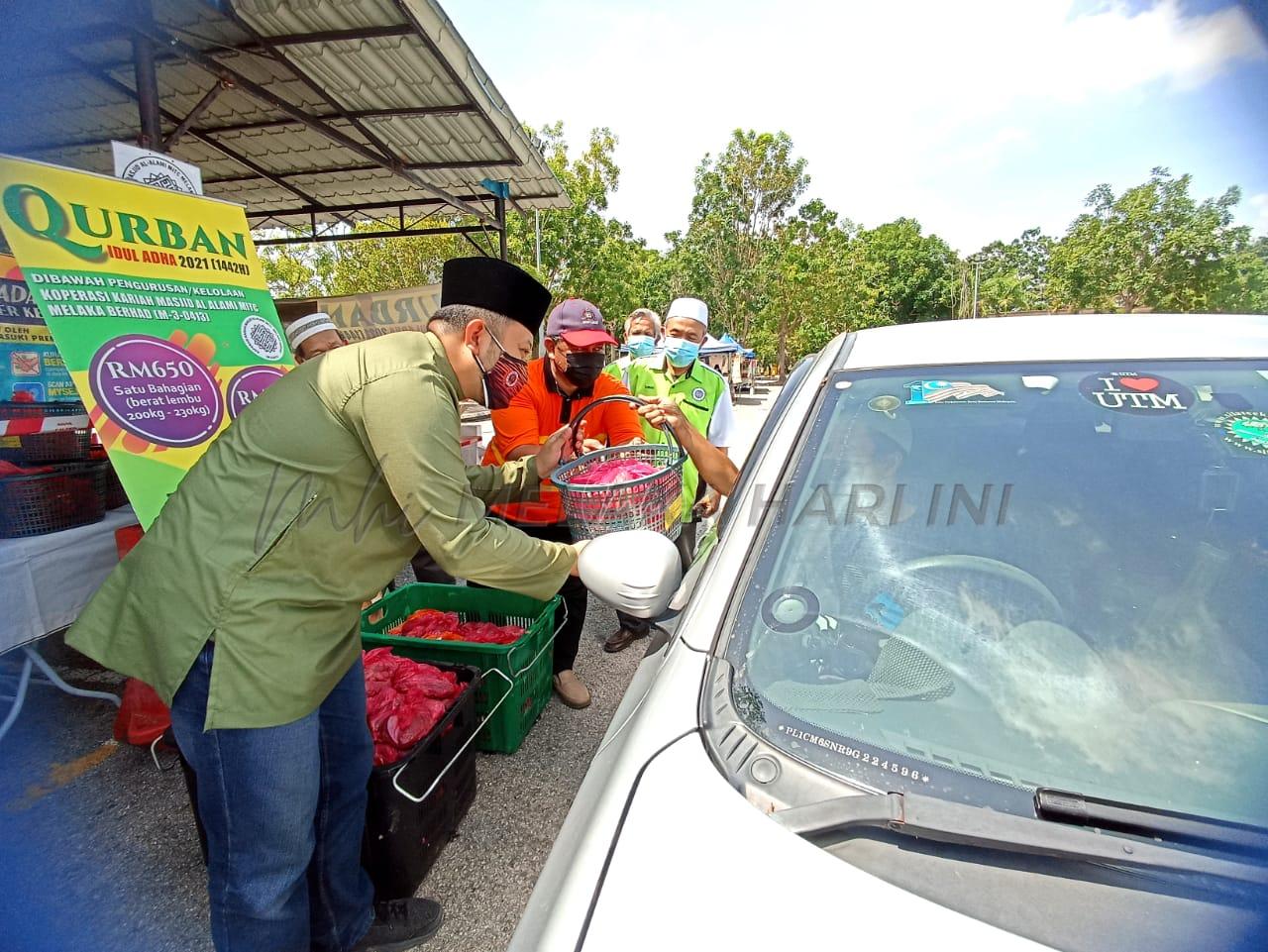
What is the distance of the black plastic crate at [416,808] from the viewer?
2.00 m

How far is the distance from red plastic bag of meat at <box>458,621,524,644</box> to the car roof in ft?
6.47

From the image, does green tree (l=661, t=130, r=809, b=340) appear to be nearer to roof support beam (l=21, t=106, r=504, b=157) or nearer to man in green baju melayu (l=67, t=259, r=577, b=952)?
roof support beam (l=21, t=106, r=504, b=157)

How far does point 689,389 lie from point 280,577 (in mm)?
2505

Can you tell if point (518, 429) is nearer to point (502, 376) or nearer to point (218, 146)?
point (502, 376)

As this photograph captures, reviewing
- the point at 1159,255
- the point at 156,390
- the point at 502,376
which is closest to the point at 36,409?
the point at 156,390

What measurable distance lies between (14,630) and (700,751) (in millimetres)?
2944

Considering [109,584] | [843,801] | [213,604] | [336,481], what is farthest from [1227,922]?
[109,584]

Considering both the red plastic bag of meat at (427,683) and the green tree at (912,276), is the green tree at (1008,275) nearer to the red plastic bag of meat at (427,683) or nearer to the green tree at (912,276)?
the green tree at (912,276)

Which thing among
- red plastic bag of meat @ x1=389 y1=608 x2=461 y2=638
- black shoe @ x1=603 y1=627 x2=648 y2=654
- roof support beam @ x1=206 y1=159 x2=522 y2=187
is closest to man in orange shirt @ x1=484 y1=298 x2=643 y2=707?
red plastic bag of meat @ x1=389 y1=608 x2=461 y2=638

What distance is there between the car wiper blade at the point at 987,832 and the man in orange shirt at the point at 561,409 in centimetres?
210

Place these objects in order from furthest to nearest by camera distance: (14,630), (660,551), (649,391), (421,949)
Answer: (649,391)
(14,630)
(421,949)
(660,551)

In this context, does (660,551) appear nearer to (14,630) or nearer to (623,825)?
(623,825)

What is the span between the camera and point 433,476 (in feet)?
4.95

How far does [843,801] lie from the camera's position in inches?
35.0
